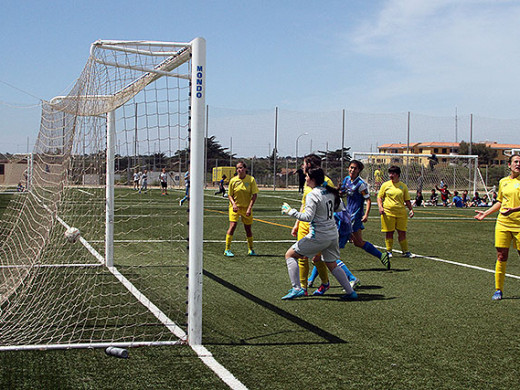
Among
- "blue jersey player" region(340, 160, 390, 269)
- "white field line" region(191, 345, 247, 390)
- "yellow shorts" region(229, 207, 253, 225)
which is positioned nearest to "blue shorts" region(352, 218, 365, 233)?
"blue jersey player" region(340, 160, 390, 269)

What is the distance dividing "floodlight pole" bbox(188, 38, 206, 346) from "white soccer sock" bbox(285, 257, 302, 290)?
1.86 meters

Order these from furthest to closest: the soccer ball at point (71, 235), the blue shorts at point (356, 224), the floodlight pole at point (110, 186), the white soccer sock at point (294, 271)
Answer: the blue shorts at point (356, 224) < the floodlight pole at point (110, 186) < the soccer ball at point (71, 235) < the white soccer sock at point (294, 271)

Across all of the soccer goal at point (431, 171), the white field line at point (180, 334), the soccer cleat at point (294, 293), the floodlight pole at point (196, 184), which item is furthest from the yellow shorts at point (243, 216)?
the soccer goal at point (431, 171)

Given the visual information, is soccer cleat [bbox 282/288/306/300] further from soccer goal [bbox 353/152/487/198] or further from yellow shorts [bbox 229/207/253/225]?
soccer goal [bbox 353/152/487/198]

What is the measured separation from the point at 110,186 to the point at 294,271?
3.95 meters

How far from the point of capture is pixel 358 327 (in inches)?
245

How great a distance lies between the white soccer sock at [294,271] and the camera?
717cm

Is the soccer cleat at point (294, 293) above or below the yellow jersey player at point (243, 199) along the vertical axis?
below

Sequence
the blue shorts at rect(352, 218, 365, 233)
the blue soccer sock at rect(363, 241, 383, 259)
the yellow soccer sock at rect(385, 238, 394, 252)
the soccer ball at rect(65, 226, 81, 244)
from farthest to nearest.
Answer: the yellow soccer sock at rect(385, 238, 394, 252) < the blue shorts at rect(352, 218, 365, 233) < the blue soccer sock at rect(363, 241, 383, 259) < the soccer ball at rect(65, 226, 81, 244)

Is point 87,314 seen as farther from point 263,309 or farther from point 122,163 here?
point 122,163

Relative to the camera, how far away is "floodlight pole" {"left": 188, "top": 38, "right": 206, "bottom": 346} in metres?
5.53

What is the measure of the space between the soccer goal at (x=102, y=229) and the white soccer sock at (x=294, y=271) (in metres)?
1.33

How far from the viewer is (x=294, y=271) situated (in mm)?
7230

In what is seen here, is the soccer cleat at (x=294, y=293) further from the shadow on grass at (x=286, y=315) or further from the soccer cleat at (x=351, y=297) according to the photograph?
the soccer cleat at (x=351, y=297)
